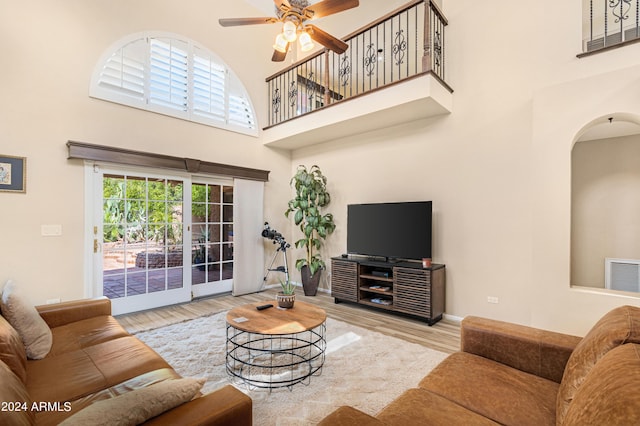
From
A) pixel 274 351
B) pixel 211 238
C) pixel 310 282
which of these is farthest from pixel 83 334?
pixel 310 282

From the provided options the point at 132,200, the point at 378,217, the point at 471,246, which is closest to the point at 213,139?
the point at 132,200

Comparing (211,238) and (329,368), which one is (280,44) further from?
(211,238)

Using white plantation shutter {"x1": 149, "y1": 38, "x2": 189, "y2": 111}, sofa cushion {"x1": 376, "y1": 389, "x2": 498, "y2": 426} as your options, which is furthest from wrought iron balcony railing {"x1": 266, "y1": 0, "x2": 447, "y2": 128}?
sofa cushion {"x1": 376, "y1": 389, "x2": 498, "y2": 426}

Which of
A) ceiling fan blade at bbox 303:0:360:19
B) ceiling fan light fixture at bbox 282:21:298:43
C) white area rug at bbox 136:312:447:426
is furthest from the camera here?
ceiling fan light fixture at bbox 282:21:298:43

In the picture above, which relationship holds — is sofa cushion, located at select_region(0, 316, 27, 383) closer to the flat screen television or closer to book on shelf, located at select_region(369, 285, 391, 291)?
book on shelf, located at select_region(369, 285, 391, 291)

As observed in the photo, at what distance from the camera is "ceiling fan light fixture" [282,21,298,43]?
2723mm

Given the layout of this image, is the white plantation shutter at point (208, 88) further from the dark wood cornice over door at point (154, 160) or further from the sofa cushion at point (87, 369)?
the sofa cushion at point (87, 369)

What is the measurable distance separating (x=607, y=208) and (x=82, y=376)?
609 cm

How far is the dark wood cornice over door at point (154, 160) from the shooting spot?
368cm

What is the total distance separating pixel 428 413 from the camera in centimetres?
132

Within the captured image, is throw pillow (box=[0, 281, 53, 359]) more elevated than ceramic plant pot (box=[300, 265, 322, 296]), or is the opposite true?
throw pillow (box=[0, 281, 53, 359])

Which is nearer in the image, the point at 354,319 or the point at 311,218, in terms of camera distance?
the point at 354,319

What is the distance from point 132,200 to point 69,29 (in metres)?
2.19

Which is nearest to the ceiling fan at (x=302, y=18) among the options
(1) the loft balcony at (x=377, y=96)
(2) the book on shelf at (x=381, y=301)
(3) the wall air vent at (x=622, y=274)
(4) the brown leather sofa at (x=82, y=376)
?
(1) the loft balcony at (x=377, y=96)
